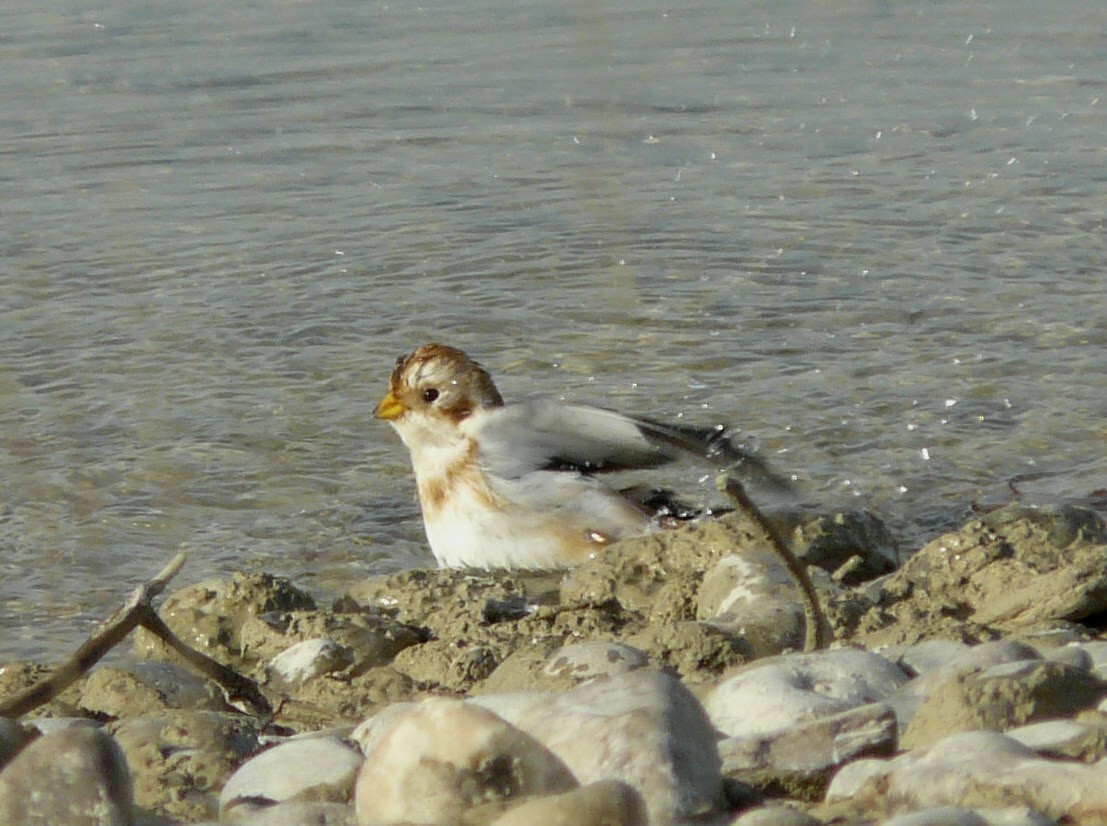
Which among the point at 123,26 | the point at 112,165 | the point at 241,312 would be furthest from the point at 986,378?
the point at 123,26

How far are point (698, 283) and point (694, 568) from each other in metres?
3.25

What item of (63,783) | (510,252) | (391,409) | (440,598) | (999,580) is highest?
(510,252)

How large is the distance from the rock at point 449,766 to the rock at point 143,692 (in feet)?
4.54

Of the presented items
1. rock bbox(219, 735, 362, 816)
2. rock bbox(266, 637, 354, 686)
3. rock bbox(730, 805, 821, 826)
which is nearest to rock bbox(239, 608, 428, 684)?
rock bbox(266, 637, 354, 686)

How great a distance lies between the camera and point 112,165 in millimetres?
10133

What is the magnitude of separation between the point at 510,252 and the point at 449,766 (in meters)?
5.93

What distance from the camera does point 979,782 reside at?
2.71 m

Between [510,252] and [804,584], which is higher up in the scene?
[510,252]

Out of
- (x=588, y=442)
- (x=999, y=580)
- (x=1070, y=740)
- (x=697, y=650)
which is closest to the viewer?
(x=1070, y=740)

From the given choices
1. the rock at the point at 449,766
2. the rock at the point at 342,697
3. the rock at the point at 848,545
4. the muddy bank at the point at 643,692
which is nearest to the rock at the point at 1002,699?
the muddy bank at the point at 643,692

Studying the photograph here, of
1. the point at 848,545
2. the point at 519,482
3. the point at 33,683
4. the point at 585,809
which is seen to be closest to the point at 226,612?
the point at 33,683

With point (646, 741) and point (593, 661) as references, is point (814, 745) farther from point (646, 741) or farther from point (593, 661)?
point (593, 661)

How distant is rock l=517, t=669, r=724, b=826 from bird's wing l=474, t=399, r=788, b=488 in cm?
217

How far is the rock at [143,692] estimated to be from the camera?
13.4ft
